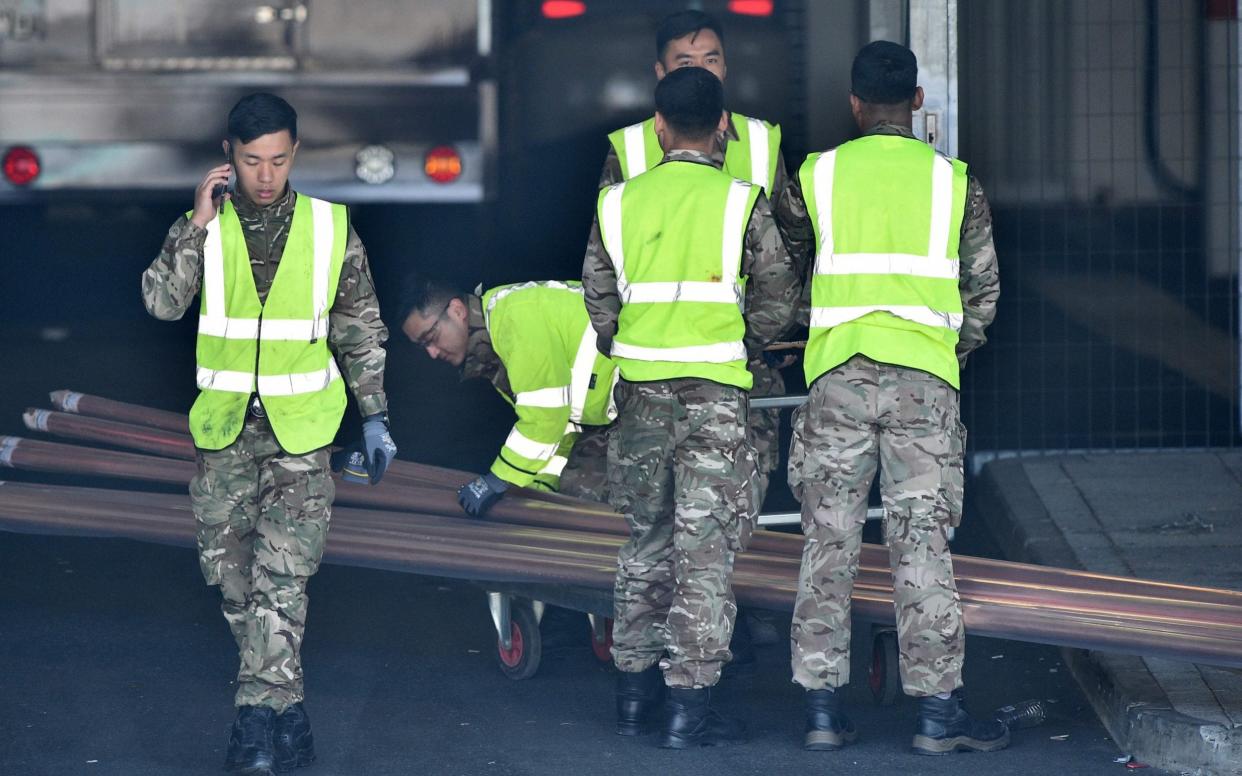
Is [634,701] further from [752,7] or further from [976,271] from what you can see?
[752,7]

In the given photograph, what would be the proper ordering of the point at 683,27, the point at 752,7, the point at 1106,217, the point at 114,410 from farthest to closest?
the point at 752,7, the point at 1106,217, the point at 114,410, the point at 683,27

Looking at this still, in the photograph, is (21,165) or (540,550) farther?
(21,165)

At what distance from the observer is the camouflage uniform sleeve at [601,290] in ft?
18.6

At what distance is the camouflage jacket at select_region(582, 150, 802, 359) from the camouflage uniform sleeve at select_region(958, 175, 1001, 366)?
0.44 metres

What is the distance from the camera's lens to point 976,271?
18.1ft

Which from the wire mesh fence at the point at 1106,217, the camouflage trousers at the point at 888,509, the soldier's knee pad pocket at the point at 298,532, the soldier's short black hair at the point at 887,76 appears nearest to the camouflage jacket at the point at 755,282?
the camouflage trousers at the point at 888,509

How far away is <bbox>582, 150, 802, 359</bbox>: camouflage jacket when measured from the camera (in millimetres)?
5535

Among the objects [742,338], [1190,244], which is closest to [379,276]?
[1190,244]

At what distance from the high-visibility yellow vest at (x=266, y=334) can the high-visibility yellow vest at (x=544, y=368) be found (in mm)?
853

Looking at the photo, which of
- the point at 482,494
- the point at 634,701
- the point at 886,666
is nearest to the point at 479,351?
the point at 482,494

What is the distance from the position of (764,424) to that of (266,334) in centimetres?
164

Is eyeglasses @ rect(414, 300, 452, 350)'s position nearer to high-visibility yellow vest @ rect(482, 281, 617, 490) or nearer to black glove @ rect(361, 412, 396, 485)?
high-visibility yellow vest @ rect(482, 281, 617, 490)

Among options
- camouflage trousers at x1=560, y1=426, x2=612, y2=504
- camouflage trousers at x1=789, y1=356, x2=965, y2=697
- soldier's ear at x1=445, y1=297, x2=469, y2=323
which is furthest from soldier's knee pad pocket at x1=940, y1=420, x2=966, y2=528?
soldier's ear at x1=445, y1=297, x2=469, y2=323

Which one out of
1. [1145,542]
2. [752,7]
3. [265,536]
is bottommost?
[1145,542]
